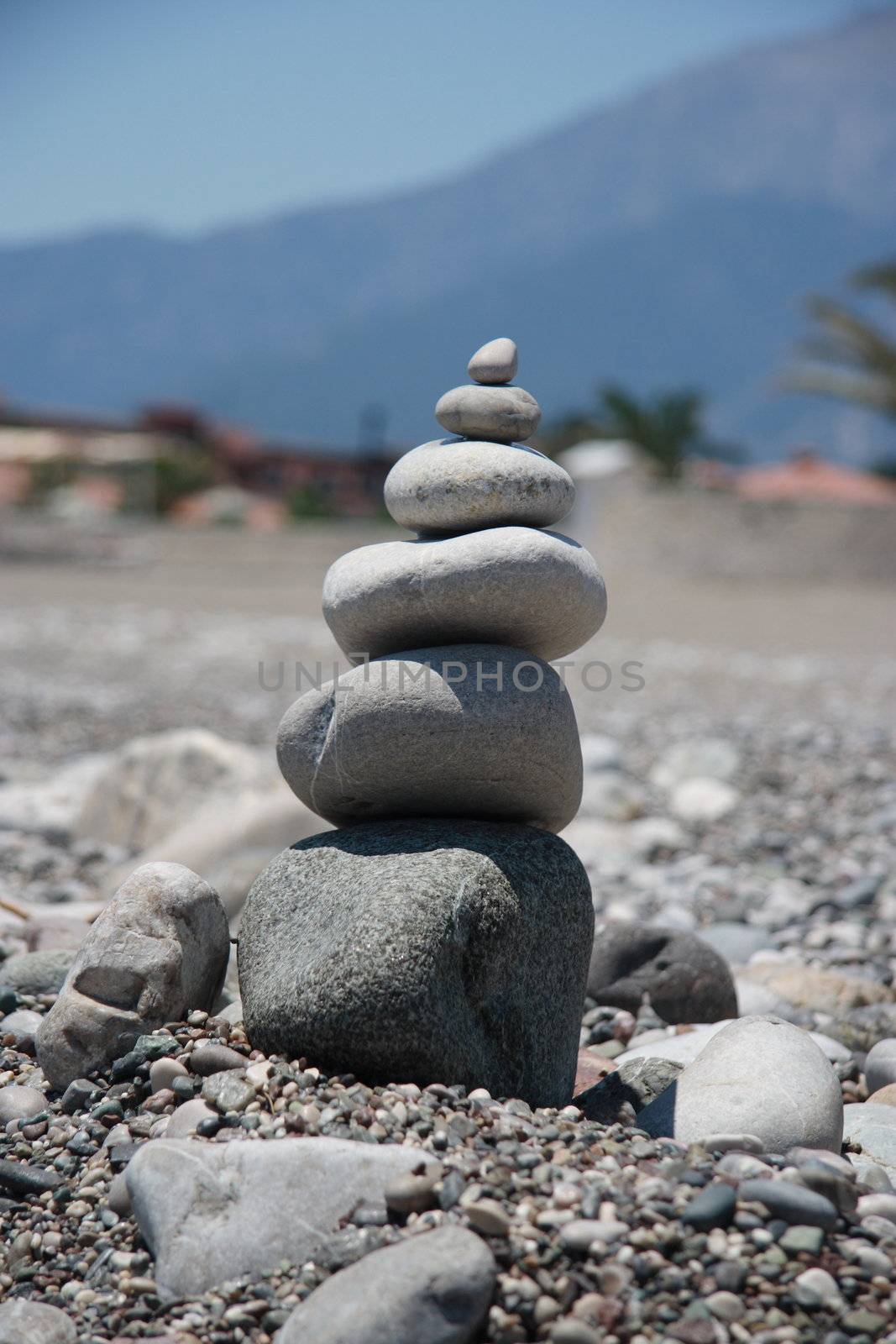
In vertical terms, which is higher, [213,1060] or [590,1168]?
[213,1060]

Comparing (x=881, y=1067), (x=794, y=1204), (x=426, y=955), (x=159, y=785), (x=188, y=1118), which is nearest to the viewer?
(x=794, y=1204)

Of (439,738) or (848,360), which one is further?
(848,360)

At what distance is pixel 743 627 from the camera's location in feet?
59.1

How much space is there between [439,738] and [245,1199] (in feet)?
4.63

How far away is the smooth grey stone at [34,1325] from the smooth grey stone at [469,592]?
6.91 feet

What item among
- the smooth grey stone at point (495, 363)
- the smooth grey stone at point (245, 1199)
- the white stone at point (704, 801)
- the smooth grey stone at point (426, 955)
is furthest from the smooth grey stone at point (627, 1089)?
the white stone at point (704, 801)

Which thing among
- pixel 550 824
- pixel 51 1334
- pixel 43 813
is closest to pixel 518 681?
pixel 550 824

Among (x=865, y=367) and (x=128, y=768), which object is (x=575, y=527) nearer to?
(x=865, y=367)

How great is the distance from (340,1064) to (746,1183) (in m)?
1.07

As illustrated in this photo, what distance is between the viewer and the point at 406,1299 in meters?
2.51

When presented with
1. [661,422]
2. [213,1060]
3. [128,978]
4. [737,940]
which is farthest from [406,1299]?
[661,422]

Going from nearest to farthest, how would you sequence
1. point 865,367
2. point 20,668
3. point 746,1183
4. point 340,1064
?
1. point 746,1183
2. point 340,1064
3. point 20,668
4. point 865,367

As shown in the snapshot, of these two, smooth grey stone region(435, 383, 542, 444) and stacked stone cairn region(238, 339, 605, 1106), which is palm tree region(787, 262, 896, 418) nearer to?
smooth grey stone region(435, 383, 542, 444)

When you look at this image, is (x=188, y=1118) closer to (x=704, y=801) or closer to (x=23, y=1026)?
(x=23, y=1026)
